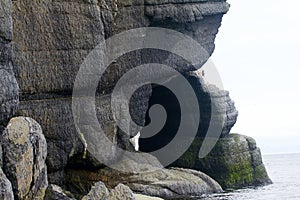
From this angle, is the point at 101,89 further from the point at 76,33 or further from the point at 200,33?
the point at 200,33

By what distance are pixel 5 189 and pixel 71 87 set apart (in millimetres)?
15989

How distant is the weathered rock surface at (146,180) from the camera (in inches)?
1732

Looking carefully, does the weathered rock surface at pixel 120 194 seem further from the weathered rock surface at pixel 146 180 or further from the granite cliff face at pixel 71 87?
the weathered rock surface at pixel 146 180

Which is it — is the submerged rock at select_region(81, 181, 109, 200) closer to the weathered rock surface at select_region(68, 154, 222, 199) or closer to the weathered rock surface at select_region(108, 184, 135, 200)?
the weathered rock surface at select_region(108, 184, 135, 200)

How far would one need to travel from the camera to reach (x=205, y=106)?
56.8 m

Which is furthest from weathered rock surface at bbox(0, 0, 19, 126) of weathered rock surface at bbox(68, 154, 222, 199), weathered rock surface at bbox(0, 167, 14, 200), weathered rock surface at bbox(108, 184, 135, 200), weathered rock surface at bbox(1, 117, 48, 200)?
weathered rock surface at bbox(68, 154, 222, 199)

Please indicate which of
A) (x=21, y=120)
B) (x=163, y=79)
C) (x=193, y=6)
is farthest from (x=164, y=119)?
(x=21, y=120)

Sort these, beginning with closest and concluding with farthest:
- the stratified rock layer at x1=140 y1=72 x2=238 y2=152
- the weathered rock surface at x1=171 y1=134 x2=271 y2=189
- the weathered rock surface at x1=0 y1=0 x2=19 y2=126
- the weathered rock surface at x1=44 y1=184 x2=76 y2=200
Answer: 1. the weathered rock surface at x1=44 y1=184 x2=76 y2=200
2. the weathered rock surface at x1=0 y1=0 x2=19 y2=126
3. the weathered rock surface at x1=171 y1=134 x2=271 y2=189
4. the stratified rock layer at x1=140 y1=72 x2=238 y2=152

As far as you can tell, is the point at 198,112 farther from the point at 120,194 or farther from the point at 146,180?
Answer: the point at 120,194

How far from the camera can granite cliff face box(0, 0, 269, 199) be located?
3173 cm

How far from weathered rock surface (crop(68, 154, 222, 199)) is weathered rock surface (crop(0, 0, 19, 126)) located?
11267 millimetres

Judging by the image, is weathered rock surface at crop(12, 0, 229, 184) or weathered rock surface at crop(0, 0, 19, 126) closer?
weathered rock surface at crop(0, 0, 19, 126)

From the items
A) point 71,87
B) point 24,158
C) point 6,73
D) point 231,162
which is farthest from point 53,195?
point 231,162

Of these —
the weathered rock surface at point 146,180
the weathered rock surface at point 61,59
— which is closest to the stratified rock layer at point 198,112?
the weathered rock surface at point 146,180
